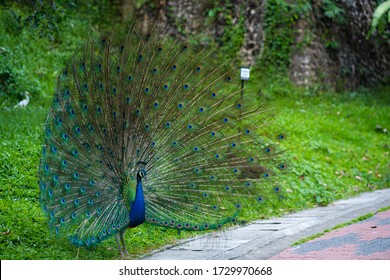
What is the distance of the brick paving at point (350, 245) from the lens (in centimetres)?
615

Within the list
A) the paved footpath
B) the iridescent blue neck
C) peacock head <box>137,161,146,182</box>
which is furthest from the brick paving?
peacock head <box>137,161,146,182</box>

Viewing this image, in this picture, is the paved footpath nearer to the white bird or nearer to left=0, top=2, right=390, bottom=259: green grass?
left=0, top=2, right=390, bottom=259: green grass

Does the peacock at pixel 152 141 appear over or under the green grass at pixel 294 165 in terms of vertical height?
over

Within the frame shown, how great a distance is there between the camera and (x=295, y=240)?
738 cm

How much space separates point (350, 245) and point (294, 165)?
389cm

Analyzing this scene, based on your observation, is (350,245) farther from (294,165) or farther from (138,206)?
(294,165)

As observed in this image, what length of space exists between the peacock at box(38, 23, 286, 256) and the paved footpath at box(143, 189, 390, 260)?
0.57 metres

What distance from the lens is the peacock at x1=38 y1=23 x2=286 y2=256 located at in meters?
6.16

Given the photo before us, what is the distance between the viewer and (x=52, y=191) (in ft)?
19.9

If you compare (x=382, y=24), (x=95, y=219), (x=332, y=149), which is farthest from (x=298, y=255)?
(x=382, y=24)

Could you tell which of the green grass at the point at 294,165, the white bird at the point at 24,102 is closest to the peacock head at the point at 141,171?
the green grass at the point at 294,165

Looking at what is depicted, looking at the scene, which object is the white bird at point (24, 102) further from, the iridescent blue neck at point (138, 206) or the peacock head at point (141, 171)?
the iridescent blue neck at point (138, 206)

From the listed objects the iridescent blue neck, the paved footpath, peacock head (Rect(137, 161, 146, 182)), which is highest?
peacock head (Rect(137, 161, 146, 182))

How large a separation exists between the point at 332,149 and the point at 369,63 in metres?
5.50
